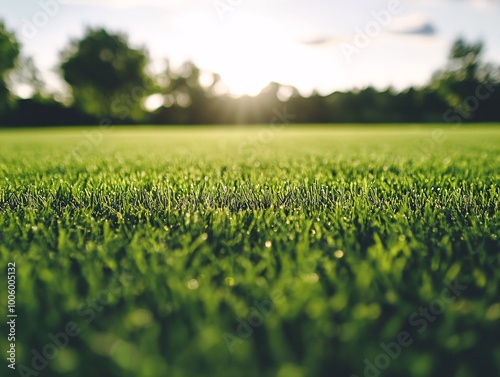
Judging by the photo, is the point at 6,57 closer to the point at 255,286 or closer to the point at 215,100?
the point at 215,100

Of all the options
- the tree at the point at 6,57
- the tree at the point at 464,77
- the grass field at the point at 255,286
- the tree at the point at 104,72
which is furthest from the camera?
the tree at the point at 464,77

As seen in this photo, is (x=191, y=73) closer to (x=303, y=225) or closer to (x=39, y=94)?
(x=39, y=94)

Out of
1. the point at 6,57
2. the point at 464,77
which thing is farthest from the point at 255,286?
the point at 464,77

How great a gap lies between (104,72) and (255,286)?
159 ft

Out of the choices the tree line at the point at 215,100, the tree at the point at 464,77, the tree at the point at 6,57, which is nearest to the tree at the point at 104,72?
the tree line at the point at 215,100

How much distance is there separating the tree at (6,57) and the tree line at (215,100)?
5.88 feet

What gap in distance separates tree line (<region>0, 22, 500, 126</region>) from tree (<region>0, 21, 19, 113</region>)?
5.88 ft

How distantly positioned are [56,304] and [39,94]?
40.8 m

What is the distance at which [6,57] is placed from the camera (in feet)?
107

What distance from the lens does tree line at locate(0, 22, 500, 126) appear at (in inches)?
1737

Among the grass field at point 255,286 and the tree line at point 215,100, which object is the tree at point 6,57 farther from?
the grass field at point 255,286

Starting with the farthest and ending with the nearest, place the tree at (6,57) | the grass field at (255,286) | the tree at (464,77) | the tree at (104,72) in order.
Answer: the tree at (464,77), the tree at (104,72), the tree at (6,57), the grass field at (255,286)

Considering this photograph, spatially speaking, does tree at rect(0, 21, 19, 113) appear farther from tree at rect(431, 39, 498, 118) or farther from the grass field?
tree at rect(431, 39, 498, 118)

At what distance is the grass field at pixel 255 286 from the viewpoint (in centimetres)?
94
